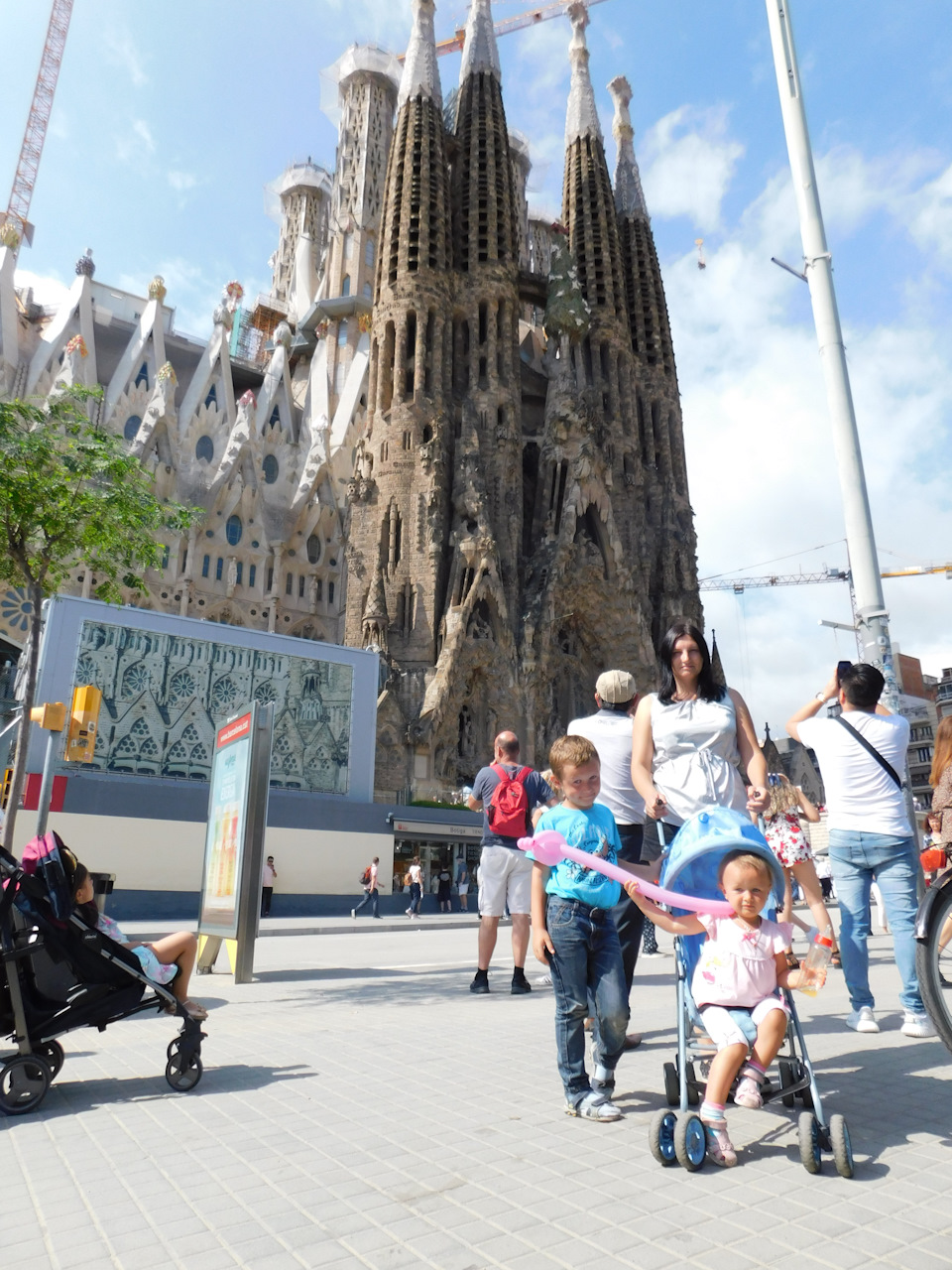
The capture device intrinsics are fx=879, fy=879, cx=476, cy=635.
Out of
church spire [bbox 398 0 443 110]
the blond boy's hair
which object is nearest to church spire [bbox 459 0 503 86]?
church spire [bbox 398 0 443 110]

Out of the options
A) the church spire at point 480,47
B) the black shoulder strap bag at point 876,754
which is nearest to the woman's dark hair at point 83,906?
the black shoulder strap bag at point 876,754

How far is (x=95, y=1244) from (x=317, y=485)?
38.9 metres

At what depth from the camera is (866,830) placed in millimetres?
4418

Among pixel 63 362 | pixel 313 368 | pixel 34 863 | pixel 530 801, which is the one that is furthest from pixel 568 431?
pixel 34 863

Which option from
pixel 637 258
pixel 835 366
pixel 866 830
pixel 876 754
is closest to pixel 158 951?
pixel 866 830

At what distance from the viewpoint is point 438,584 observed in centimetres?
3159

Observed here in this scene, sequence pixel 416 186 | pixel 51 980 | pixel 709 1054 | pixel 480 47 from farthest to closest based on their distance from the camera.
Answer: pixel 480 47 → pixel 416 186 → pixel 709 1054 → pixel 51 980

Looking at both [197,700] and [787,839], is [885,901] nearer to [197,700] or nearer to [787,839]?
[787,839]

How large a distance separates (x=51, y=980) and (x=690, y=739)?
8.89ft

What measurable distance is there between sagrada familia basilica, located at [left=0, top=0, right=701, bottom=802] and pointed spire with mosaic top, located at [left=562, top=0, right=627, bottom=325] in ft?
0.49

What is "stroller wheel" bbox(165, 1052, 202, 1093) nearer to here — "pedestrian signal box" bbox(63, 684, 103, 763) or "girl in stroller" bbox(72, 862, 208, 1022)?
"girl in stroller" bbox(72, 862, 208, 1022)

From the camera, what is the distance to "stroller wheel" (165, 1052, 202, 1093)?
3.56 m

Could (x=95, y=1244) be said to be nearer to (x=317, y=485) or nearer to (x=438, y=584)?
(x=438, y=584)

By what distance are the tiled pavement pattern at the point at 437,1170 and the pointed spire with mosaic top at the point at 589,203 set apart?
40943 millimetres
